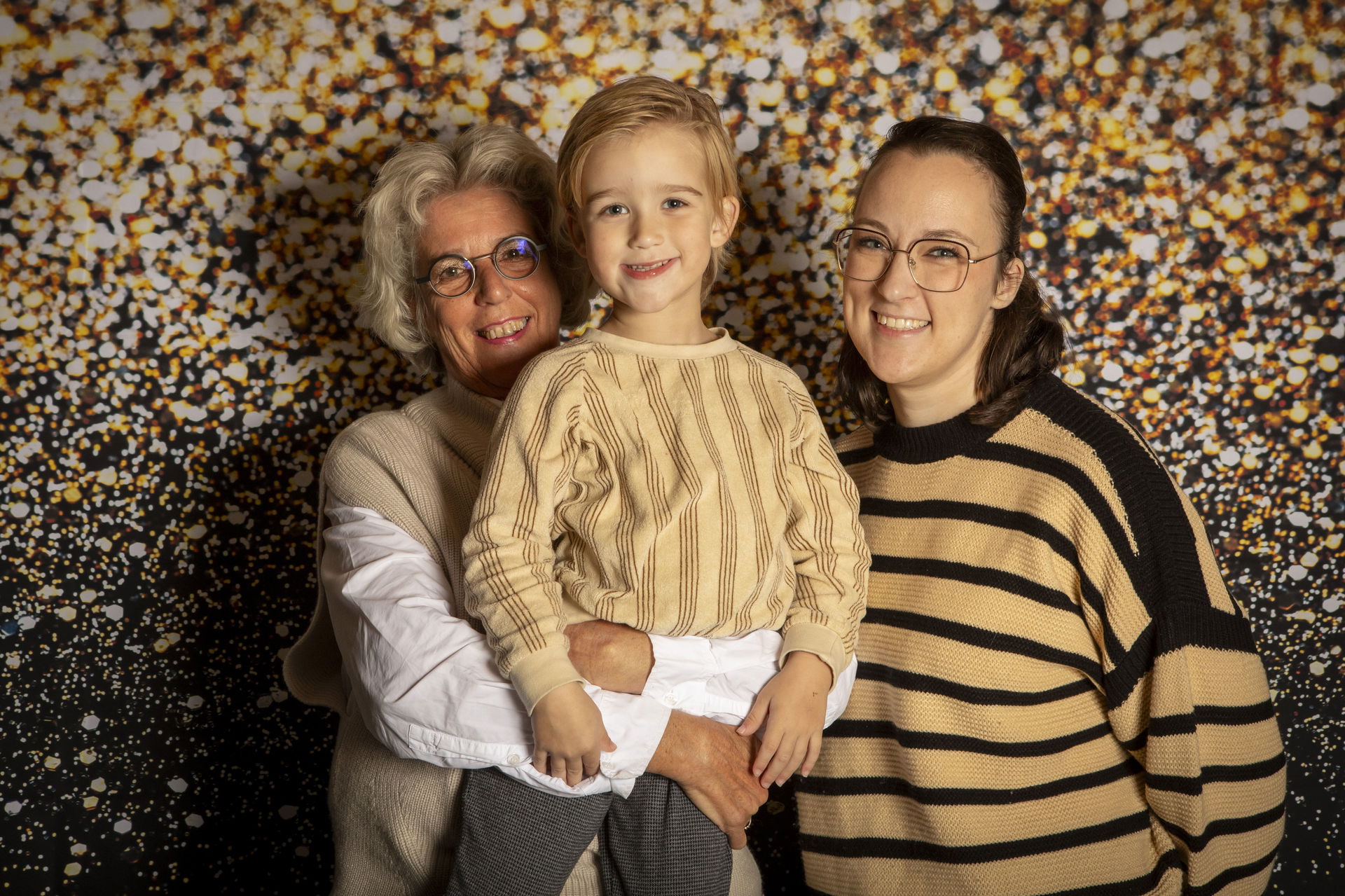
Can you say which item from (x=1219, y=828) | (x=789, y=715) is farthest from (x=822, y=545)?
(x=1219, y=828)

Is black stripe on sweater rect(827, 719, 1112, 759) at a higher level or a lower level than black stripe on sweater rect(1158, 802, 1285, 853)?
higher

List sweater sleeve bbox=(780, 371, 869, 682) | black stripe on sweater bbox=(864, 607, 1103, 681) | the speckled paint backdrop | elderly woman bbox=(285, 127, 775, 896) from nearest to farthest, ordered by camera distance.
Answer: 1. elderly woman bbox=(285, 127, 775, 896)
2. sweater sleeve bbox=(780, 371, 869, 682)
3. black stripe on sweater bbox=(864, 607, 1103, 681)
4. the speckled paint backdrop

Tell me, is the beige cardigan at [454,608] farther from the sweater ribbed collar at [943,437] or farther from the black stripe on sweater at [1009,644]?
the sweater ribbed collar at [943,437]

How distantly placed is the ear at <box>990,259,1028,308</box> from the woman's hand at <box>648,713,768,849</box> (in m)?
0.84

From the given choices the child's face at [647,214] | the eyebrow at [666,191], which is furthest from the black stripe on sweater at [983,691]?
the eyebrow at [666,191]

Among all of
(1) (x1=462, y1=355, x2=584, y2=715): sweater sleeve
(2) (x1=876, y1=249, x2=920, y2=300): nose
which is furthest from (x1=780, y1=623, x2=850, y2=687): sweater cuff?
(2) (x1=876, y1=249, x2=920, y2=300): nose

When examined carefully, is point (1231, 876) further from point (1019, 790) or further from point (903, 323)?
point (903, 323)

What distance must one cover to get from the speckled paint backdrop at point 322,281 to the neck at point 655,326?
0.69 m

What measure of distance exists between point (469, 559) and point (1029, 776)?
3.18 feet

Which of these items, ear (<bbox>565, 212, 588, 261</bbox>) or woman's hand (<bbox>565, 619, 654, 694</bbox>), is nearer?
woman's hand (<bbox>565, 619, 654, 694</bbox>)

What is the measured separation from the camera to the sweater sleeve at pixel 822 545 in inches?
57.3

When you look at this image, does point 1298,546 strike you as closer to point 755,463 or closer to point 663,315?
point 755,463

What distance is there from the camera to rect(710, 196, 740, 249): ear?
147 centimetres

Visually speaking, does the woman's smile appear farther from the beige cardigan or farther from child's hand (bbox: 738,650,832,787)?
the beige cardigan
